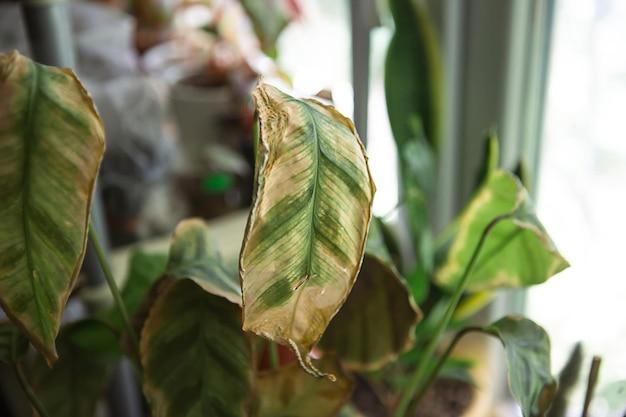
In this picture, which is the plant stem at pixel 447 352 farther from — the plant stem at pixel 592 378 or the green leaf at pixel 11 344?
the green leaf at pixel 11 344

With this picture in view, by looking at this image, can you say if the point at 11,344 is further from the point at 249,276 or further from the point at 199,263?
the point at 249,276

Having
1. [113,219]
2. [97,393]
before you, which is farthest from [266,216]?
[113,219]

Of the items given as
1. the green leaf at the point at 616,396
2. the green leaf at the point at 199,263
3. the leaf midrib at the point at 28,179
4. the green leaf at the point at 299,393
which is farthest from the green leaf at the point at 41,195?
the green leaf at the point at 616,396

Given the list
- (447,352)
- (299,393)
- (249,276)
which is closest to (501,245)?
(447,352)

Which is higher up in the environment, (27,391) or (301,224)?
(301,224)

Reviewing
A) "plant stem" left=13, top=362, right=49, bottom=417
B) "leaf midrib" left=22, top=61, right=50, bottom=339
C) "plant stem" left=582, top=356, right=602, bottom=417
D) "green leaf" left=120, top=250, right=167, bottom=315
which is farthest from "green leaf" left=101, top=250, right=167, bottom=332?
"plant stem" left=582, top=356, right=602, bottom=417

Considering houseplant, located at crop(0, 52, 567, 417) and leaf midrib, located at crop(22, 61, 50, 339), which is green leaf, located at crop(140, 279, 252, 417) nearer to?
houseplant, located at crop(0, 52, 567, 417)

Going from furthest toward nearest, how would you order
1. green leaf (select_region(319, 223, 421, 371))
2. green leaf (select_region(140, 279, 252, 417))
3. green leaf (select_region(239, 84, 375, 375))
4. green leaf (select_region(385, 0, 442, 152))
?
green leaf (select_region(385, 0, 442, 152)) → green leaf (select_region(319, 223, 421, 371)) → green leaf (select_region(140, 279, 252, 417)) → green leaf (select_region(239, 84, 375, 375))
